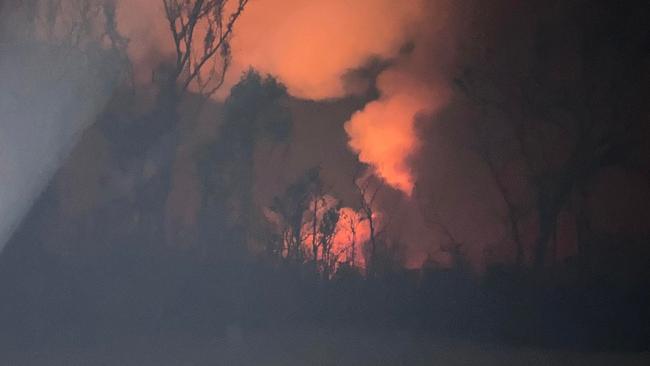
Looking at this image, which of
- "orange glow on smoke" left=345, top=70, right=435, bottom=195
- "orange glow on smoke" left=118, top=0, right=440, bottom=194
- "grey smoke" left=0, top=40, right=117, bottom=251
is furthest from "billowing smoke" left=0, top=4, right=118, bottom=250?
"orange glow on smoke" left=345, top=70, right=435, bottom=195

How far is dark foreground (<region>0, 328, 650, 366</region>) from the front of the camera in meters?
3.02

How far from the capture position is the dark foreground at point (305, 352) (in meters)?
3.02

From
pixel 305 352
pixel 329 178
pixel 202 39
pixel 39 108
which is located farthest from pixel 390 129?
pixel 39 108

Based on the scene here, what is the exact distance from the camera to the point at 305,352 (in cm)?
309

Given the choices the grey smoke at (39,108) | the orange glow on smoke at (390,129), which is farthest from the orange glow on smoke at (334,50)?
the grey smoke at (39,108)

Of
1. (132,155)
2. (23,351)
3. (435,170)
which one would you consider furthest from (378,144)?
(23,351)

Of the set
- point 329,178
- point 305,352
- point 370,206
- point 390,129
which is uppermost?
point 390,129

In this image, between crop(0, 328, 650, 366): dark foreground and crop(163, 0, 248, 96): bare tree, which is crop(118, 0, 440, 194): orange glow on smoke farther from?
crop(0, 328, 650, 366): dark foreground

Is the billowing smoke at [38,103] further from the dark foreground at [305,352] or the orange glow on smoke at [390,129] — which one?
the orange glow on smoke at [390,129]

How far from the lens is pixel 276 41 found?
10.4ft

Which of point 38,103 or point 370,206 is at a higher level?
point 38,103

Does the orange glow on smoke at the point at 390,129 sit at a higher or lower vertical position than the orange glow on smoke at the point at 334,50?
lower

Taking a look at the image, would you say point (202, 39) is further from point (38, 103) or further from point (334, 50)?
point (38, 103)

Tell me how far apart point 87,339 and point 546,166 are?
194 cm
